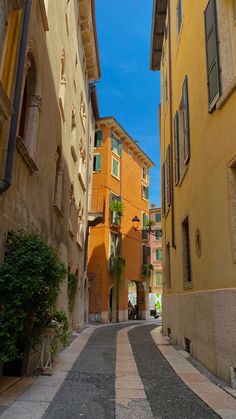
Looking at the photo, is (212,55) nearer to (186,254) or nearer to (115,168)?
(186,254)

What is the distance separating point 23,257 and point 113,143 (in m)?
26.9

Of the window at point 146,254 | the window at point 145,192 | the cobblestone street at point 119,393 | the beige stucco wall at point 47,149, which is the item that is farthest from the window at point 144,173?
the cobblestone street at point 119,393

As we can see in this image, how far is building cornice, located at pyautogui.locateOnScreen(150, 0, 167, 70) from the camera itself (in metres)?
16.9

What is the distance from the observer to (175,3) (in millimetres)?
13789

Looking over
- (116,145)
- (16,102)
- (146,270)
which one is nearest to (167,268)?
(16,102)

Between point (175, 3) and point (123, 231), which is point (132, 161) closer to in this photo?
point (123, 231)

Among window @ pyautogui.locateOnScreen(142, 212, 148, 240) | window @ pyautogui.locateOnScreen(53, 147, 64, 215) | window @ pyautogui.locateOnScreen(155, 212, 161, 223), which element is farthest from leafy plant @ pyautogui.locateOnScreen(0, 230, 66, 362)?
window @ pyautogui.locateOnScreen(155, 212, 161, 223)

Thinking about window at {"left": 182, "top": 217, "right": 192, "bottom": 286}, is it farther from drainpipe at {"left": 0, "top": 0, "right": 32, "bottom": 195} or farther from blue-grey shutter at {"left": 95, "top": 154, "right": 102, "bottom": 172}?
blue-grey shutter at {"left": 95, "top": 154, "right": 102, "bottom": 172}

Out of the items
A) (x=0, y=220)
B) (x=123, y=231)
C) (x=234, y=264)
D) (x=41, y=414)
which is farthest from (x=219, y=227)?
(x=123, y=231)

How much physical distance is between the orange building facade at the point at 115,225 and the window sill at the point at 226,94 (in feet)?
59.7

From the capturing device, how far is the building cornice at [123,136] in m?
31.3

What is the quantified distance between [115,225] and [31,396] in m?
25.1

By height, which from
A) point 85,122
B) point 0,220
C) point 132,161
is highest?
point 132,161

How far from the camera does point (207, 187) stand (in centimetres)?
788
